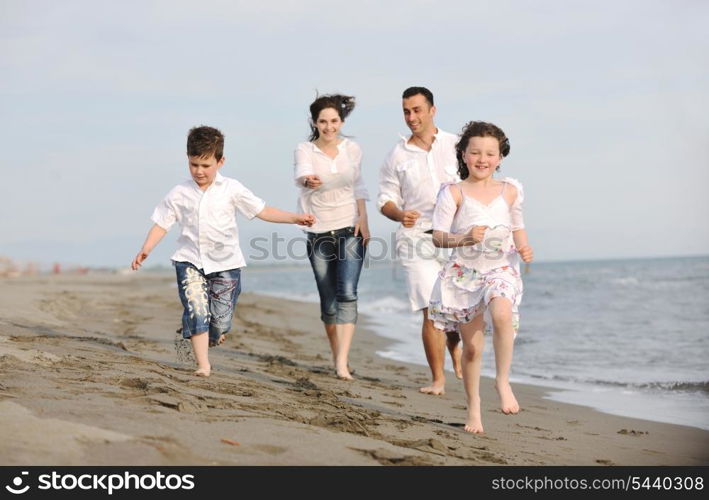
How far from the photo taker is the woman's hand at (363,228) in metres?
6.45

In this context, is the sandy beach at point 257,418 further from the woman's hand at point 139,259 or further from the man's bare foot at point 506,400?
the woman's hand at point 139,259

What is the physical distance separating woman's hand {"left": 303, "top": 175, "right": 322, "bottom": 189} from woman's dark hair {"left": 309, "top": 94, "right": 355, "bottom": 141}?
1.35 ft

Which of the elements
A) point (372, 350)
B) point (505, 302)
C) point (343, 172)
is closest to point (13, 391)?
point (505, 302)

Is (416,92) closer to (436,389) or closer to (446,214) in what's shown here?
(446,214)

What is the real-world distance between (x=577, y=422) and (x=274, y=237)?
4.72 metres

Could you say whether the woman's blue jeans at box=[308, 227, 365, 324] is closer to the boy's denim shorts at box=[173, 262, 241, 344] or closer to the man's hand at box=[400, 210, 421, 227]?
the man's hand at box=[400, 210, 421, 227]

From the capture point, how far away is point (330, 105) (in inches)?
253

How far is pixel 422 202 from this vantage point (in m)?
6.20

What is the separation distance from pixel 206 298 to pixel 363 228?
1436mm

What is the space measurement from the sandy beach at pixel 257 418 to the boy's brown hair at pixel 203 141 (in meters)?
1.41

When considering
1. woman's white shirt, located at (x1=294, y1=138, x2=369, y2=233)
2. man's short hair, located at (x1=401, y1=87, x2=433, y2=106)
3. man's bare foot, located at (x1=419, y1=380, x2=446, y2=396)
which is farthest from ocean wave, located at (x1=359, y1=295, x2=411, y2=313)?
man's short hair, located at (x1=401, y1=87, x2=433, y2=106)

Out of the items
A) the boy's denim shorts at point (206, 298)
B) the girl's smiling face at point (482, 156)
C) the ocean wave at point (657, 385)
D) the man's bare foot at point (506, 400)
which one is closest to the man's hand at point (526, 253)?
the girl's smiling face at point (482, 156)

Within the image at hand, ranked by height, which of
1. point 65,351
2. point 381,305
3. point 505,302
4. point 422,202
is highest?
point 422,202
